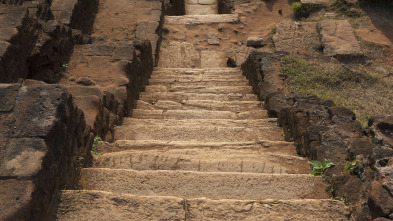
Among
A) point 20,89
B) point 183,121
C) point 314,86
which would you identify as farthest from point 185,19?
point 20,89

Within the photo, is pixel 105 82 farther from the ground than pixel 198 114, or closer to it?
farther from the ground

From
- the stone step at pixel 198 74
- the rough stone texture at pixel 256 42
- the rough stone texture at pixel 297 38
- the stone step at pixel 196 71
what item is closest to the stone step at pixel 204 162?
the stone step at pixel 198 74

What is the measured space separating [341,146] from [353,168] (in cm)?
44

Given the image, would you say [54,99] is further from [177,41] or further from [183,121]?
[177,41]

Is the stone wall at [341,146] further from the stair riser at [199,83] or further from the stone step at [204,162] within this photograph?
the stair riser at [199,83]

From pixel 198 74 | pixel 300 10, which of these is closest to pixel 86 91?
pixel 198 74

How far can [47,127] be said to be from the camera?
2582 mm

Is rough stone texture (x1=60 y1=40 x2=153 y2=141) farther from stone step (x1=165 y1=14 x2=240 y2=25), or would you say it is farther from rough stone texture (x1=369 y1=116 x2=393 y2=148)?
stone step (x1=165 y1=14 x2=240 y2=25)

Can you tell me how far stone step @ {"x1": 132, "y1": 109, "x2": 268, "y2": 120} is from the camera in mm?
5492

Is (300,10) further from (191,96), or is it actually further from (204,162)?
(204,162)

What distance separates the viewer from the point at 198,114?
18.2ft

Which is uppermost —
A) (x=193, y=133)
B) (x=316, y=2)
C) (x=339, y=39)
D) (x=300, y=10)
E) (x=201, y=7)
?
(x=316, y=2)

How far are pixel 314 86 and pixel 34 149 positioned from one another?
16.4 feet

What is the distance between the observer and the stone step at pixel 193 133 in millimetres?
4488
